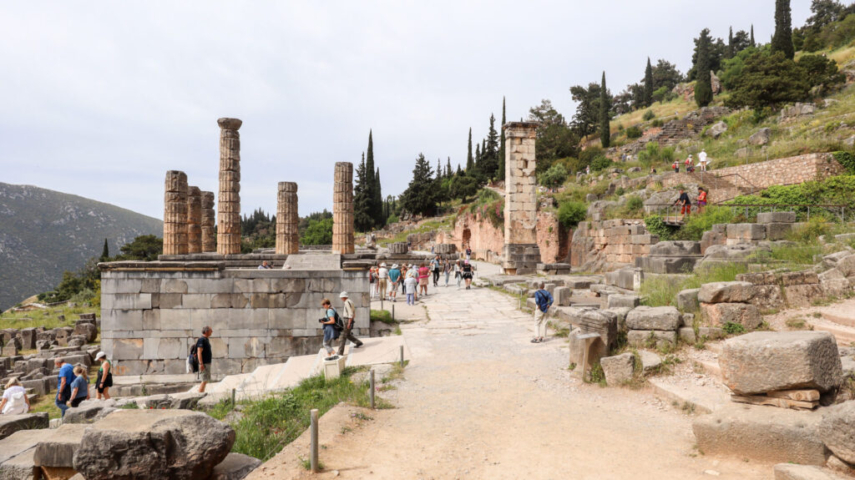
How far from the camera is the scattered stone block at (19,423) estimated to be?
21.5 feet

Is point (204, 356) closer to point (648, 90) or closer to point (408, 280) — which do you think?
point (408, 280)

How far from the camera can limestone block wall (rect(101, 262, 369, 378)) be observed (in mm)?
11352

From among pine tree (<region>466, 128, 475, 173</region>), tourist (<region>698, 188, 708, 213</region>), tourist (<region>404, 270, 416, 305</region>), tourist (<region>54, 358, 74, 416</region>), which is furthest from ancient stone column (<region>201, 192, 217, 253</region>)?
pine tree (<region>466, 128, 475, 173</region>)

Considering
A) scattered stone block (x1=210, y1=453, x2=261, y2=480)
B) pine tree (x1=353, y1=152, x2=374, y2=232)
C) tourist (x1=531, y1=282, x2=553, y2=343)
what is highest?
pine tree (x1=353, y1=152, x2=374, y2=232)

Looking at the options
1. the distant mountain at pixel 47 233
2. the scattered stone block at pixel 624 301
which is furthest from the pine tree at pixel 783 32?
the distant mountain at pixel 47 233

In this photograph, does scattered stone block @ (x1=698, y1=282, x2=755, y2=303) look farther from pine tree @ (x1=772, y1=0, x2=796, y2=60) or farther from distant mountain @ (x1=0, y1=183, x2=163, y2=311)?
distant mountain @ (x1=0, y1=183, x2=163, y2=311)

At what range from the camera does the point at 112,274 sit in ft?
37.5

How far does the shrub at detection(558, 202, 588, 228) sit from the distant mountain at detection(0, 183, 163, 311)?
89480 millimetres

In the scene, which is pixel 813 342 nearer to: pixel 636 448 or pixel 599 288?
pixel 636 448

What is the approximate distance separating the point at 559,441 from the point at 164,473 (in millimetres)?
4155

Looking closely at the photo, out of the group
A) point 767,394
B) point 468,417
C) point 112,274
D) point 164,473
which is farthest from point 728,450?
point 112,274

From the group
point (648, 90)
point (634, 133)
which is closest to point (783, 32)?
point (634, 133)

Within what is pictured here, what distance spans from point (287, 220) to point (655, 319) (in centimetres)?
1570

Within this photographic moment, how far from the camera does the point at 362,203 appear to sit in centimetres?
6188
